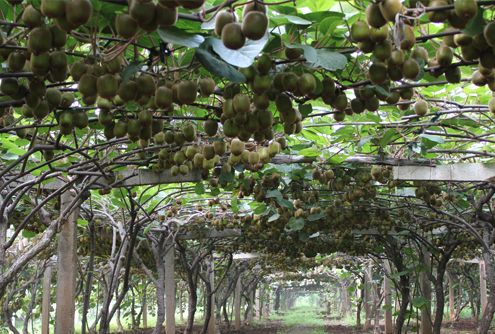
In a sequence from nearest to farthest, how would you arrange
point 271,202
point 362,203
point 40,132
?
point 40,132 < point 271,202 < point 362,203

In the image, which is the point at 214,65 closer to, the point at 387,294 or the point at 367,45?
the point at 367,45

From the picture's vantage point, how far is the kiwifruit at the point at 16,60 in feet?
4.69

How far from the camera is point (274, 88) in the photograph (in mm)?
1638

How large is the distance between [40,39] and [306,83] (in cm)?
72

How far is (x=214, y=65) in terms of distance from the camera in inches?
59.7

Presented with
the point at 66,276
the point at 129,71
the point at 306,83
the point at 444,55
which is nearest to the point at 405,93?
the point at 444,55

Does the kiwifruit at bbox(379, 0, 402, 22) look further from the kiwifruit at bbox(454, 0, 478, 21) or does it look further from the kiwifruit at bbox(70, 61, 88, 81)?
the kiwifruit at bbox(70, 61, 88, 81)

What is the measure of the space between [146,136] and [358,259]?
15479 millimetres

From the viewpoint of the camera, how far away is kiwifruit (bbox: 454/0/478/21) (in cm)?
118

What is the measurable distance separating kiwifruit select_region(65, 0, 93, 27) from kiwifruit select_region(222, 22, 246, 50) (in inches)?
12.1

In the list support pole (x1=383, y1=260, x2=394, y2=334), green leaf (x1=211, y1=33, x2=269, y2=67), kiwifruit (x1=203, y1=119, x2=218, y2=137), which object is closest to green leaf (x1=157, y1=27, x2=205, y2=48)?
green leaf (x1=211, y1=33, x2=269, y2=67)

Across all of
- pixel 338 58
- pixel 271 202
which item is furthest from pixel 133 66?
pixel 271 202

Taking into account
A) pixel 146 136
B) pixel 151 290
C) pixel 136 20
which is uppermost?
pixel 136 20

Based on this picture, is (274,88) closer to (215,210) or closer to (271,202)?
(271,202)
